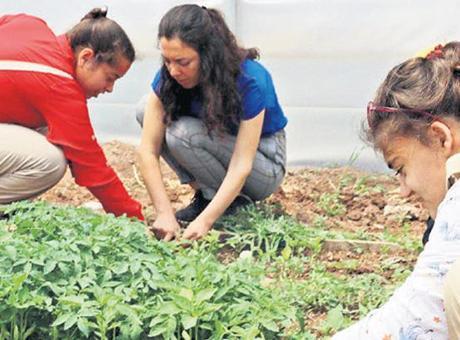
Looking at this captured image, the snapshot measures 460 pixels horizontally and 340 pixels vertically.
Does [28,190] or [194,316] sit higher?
[194,316]

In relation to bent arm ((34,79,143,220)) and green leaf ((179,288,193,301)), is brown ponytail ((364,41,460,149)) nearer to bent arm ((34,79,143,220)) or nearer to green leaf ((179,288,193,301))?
green leaf ((179,288,193,301))

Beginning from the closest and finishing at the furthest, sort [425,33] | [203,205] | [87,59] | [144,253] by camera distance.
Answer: [144,253] < [87,59] < [203,205] < [425,33]

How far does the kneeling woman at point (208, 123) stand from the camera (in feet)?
13.3

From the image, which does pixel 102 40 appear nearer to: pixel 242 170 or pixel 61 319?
pixel 242 170

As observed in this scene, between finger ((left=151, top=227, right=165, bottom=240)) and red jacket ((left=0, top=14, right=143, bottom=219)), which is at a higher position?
red jacket ((left=0, top=14, right=143, bottom=219))

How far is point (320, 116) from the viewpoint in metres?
5.54

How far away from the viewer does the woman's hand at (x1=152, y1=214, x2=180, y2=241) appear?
4062mm

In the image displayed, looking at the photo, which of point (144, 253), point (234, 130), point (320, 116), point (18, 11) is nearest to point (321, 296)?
point (144, 253)

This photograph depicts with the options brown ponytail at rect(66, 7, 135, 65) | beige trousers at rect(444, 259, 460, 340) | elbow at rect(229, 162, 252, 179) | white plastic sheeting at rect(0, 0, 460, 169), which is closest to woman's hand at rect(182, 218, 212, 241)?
elbow at rect(229, 162, 252, 179)

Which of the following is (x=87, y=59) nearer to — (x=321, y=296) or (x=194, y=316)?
(x=321, y=296)

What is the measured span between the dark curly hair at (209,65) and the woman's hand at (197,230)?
Answer: 44 centimetres

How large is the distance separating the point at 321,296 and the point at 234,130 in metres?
1.16

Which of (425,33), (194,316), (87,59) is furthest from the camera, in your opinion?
(425,33)

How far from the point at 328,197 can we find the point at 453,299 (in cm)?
293
